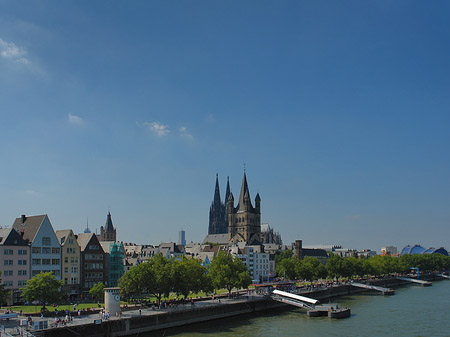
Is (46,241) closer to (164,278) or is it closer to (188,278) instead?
(164,278)

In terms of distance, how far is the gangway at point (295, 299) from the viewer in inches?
3407

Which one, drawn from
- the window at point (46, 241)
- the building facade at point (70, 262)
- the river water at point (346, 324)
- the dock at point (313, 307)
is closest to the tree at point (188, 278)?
the river water at point (346, 324)

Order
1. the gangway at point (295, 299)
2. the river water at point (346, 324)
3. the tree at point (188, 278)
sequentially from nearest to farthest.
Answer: the river water at point (346, 324)
the tree at point (188, 278)
the gangway at point (295, 299)

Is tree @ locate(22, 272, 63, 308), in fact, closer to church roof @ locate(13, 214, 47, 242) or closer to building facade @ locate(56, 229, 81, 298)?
church roof @ locate(13, 214, 47, 242)

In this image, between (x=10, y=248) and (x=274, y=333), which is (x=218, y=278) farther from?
(x=10, y=248)

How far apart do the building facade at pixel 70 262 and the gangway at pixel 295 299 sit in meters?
39.0

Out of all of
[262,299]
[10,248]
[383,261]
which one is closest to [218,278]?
[262,299]

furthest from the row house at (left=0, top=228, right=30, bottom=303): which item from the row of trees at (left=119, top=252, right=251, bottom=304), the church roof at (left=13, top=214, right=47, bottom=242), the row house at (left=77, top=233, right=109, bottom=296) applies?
the row of trees at (left=119, top=252, right=251, bottom=304)

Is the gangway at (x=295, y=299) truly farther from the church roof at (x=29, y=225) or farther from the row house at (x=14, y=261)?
the church roof at (x=29, y=225)

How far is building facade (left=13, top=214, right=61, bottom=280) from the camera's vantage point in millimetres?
86625

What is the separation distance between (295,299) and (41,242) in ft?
160

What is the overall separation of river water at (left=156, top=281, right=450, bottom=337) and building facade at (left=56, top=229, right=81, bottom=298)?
113 feet

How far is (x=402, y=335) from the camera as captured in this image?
63.1 meters

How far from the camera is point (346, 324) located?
237 feet
